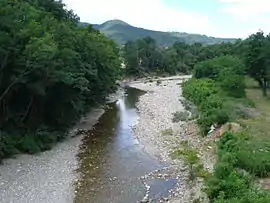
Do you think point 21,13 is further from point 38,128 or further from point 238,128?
point 238,128

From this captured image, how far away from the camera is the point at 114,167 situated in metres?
28.4

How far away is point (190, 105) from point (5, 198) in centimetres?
3789

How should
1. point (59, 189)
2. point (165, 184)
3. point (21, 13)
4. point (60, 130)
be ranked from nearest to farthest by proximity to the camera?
1. point (59, 189)
2. point (165, 184)
3. point (21, 13)
4. point (60, 130)

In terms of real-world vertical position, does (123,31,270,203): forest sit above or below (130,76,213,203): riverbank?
above

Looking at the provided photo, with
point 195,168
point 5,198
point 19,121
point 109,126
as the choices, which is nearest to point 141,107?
point 109,126

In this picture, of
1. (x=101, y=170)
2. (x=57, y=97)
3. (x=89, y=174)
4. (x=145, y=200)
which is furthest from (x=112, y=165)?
(x=57, y=97)

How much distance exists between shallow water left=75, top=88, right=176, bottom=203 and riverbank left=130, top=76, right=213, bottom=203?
808 millimetres

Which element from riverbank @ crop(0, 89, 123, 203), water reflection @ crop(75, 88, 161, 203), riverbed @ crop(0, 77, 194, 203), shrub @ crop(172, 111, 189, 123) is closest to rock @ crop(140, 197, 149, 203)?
riverbed @ crop(0, 77, 194, 203)

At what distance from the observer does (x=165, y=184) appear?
25.0 meters

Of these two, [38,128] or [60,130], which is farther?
[60,130]

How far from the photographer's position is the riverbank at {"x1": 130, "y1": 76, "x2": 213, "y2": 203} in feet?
78.6

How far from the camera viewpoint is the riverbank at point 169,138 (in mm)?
23953

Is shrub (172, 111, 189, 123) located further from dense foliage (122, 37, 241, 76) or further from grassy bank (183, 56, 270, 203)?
dense foliage (122, 37, 241, 76)

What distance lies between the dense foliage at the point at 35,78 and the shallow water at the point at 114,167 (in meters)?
3.46
